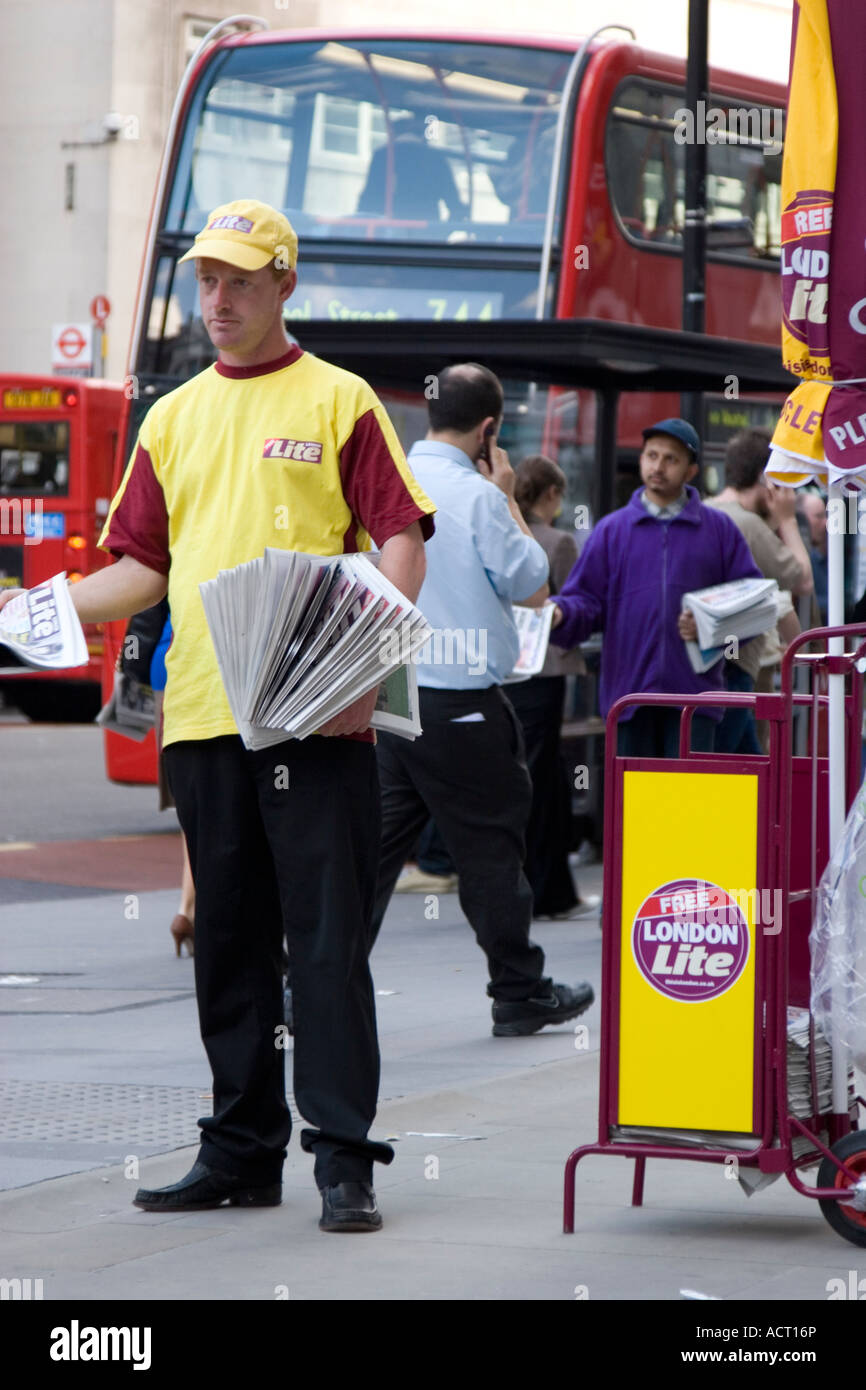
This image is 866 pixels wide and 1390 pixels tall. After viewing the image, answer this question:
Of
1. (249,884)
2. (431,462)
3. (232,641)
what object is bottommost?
(249,884)

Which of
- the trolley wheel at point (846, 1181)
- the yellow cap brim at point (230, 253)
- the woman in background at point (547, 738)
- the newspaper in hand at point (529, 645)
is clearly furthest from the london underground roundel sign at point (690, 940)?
the woman in background at point (547, 738)

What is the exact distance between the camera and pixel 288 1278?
415cm

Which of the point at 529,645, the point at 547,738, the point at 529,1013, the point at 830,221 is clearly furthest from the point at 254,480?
the point at 547,738

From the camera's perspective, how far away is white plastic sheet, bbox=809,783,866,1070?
448 cm

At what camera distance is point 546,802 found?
9609mm

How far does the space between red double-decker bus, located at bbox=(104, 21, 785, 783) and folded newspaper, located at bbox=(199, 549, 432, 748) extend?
291 inches

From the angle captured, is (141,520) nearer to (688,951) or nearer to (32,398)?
(688,951)

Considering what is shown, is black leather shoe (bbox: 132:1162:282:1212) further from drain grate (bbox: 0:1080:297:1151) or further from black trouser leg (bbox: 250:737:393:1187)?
drain grate (bbox: 0:1080:297:1151)

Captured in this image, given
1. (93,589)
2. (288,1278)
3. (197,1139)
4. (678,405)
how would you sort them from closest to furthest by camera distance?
(288,1278) → (93,589) → (197,1139) → (678,405)

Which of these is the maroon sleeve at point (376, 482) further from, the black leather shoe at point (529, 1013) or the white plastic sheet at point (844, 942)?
the black leather shoe at point (529, 1013)

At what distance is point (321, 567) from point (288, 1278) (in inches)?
52.3

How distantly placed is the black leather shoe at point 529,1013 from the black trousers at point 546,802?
2695 millimetres

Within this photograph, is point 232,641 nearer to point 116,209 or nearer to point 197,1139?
point 197,1139

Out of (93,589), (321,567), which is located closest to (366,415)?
(321,567)
